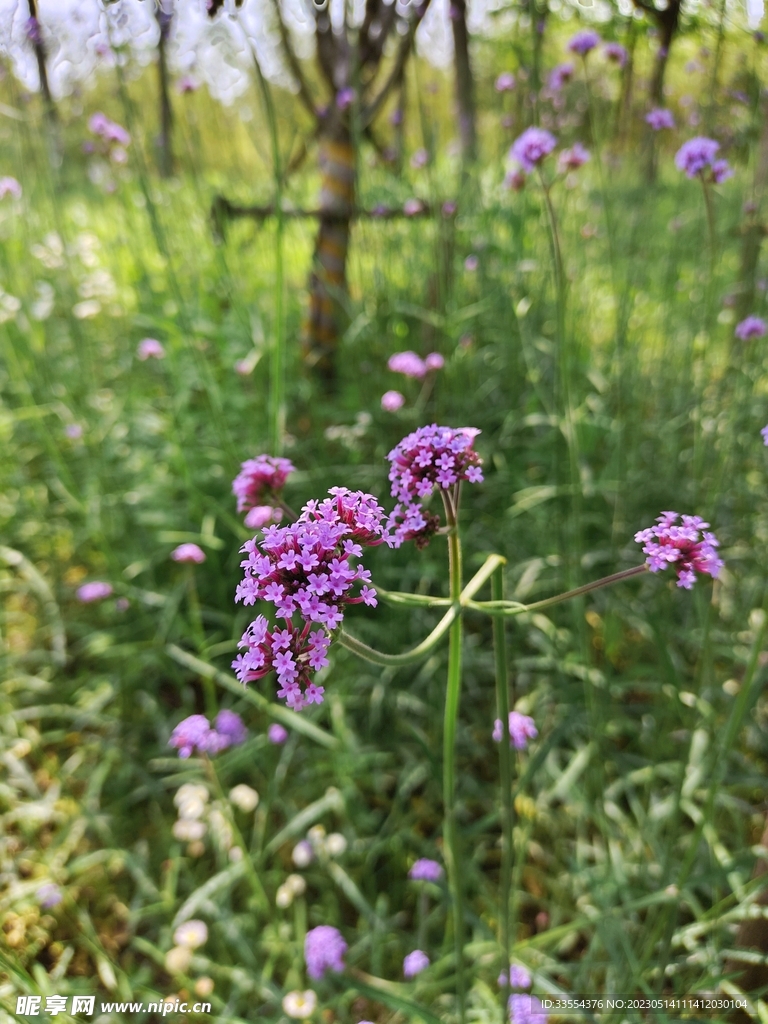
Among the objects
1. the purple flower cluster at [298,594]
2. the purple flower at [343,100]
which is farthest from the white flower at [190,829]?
the purple flower at [343,100]

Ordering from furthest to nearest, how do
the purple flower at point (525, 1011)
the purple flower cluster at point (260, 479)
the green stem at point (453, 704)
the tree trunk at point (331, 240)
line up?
the tree trunk at point (331, 240) < the purple flower at point (525, 1011) < the purple flower cluster at point (260, 479) < the green stem at point (453, 704)

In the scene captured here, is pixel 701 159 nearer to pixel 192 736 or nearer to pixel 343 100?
pixel 343 100

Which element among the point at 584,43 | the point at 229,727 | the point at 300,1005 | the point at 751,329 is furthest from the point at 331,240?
the point at 300,1005

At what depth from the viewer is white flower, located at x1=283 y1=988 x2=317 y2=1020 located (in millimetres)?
1380

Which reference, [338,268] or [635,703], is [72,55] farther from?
[635,703]

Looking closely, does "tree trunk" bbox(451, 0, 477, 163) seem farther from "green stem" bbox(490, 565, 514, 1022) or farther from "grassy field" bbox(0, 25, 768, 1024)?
"green stem" bbox(490, 565, 514, 1022)

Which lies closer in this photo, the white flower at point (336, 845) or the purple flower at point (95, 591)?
the white flower at point (336, 845)

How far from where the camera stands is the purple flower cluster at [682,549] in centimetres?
76

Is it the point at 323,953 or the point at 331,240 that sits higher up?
the point at 331,240

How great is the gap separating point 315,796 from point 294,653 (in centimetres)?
139

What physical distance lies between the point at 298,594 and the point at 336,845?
1.31 meters

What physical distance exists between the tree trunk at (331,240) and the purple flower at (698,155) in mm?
1571

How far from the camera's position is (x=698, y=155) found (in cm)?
152

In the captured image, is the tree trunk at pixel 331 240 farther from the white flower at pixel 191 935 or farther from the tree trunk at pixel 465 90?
the white flower at pixel 191 935
